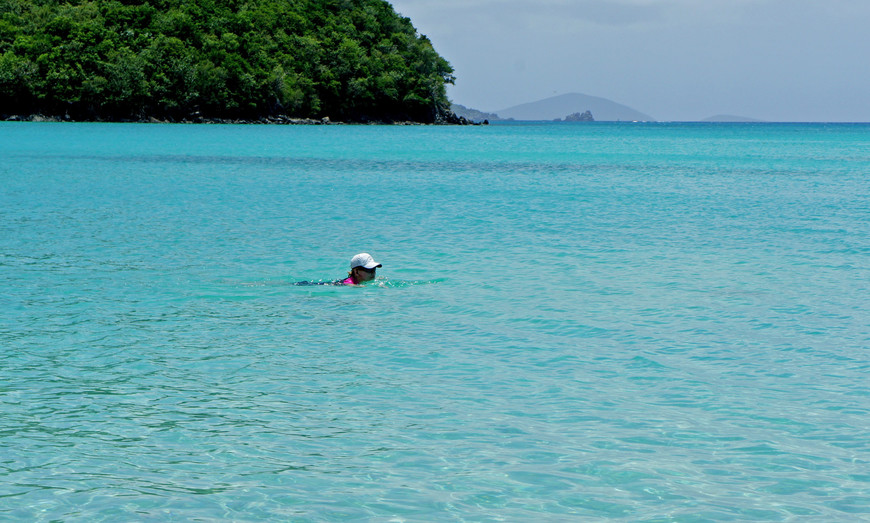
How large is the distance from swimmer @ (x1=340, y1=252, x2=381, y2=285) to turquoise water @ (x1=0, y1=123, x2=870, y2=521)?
9.8 inches

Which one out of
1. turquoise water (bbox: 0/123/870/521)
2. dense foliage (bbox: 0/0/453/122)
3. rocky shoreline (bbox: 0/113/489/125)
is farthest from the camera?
dense foliage (bbox: 0/0/453/122)

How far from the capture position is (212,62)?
13688cm

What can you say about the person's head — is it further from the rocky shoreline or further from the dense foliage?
the rocky shoreline

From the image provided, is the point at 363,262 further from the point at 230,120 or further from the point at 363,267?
the point at 230,120

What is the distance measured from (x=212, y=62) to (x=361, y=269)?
13024 centimetres

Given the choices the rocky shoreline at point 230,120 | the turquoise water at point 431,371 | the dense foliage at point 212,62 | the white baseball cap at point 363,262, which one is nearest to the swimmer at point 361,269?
the white baseball cap at point 363,262

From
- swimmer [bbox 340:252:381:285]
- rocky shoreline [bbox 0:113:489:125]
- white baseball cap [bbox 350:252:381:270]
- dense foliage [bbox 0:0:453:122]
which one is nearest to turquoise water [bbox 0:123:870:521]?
swimmer [bbox 340:252:381:285]

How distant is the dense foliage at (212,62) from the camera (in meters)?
123

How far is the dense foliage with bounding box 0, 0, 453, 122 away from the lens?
123 meters

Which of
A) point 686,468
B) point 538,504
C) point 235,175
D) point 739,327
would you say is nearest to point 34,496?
point 538,504

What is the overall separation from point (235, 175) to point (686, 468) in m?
33.6

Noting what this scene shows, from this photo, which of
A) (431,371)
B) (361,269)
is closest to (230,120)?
(361,269)

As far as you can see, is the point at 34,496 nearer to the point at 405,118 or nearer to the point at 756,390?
the point at 756,390

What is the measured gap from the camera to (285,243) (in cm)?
1936
